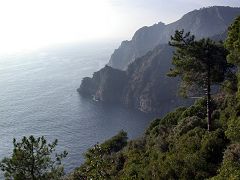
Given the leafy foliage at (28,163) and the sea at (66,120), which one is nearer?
the leafy foliage at (28,163)

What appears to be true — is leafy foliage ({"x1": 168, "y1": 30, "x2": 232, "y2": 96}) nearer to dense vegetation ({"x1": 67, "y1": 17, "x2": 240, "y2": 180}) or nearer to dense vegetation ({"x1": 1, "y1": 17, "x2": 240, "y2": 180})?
dense vegetation ({"x1": 1, "y1": 17, "x2": 240, "y2": 180})

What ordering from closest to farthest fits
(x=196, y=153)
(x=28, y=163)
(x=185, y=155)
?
(x=28, y=163)
(x=196, y=153)
(x=185, y=155)

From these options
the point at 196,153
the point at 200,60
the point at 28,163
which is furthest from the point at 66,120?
the point at 28,163

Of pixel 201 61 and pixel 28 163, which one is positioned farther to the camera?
pixel 201 61

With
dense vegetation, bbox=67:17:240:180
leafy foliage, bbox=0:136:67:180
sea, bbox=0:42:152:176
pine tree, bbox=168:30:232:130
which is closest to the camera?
leafy foliage, bbox=0:136:67:180

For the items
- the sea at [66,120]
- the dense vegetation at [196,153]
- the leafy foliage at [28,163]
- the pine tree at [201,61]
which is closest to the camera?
the leafy foliage at [28,163]

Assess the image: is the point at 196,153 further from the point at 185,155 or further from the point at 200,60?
the point at 200,60

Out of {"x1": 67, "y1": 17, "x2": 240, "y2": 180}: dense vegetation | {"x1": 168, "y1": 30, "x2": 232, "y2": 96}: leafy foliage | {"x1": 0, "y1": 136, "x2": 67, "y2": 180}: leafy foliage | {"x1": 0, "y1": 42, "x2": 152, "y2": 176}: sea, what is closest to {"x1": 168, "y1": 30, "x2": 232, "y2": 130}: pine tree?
{"x1": 168, "y1": 30, "x2": 232, "y2": 96}: leafy foliage

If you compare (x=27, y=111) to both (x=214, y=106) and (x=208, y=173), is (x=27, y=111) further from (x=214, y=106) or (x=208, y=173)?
(x=208, y=173)

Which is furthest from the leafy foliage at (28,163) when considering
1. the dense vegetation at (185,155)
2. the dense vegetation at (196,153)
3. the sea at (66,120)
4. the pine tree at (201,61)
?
the sea at (66,120)

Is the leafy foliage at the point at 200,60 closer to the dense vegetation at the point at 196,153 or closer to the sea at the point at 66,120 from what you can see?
the dense vegetation at the point at 196,153

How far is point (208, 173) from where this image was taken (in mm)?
28219

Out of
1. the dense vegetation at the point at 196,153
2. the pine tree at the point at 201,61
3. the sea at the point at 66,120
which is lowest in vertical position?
the sea at the point at 66,120

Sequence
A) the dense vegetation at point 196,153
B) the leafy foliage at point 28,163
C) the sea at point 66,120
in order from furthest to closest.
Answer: the sea at point 66,120 → the dense vegetation at point 196,153 → the leafy foliage at point 28,163
